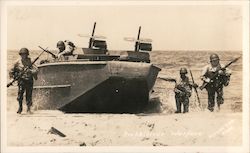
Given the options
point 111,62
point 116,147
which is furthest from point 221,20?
point 116,147

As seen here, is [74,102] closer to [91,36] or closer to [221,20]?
[91,36]

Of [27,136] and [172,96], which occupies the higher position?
[172,96]

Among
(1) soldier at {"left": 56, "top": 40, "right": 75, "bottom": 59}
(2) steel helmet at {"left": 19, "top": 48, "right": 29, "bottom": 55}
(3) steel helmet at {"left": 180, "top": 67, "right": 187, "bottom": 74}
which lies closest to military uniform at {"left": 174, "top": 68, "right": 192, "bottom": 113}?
(3) steel helmet at {"left": 180, "top": 67, "right": 187, "bottom": 74}

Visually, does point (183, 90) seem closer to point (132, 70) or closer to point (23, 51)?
point (132, 70)

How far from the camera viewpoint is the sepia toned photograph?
115cm

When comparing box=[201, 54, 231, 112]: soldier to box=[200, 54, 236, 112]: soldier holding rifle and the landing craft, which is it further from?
the landing craft

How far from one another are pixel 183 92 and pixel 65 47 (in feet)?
1.17

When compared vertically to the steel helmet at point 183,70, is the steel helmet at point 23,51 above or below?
above

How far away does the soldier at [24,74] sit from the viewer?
1159mm

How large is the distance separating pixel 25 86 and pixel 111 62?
25cm

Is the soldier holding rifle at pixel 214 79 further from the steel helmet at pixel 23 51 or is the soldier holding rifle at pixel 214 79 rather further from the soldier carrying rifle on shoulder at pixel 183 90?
the steel helmet at pixel 23 51

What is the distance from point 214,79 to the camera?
3.88 ft

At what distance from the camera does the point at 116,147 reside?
115cm

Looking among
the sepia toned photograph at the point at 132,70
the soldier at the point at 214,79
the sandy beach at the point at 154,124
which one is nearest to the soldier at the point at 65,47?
the sepia toned photograph at the point at 132,70
